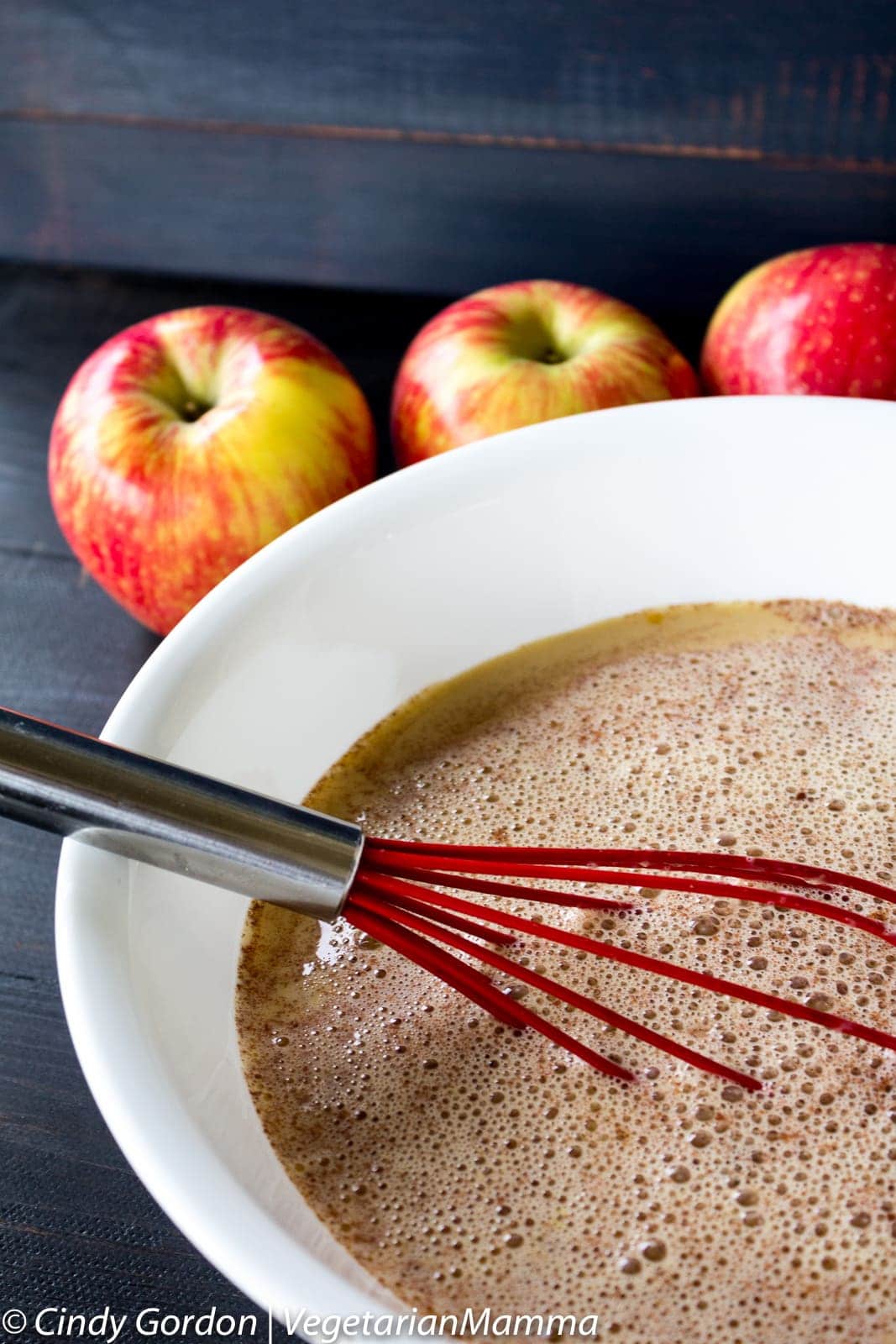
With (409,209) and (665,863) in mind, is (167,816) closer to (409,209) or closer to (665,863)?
(665,863)

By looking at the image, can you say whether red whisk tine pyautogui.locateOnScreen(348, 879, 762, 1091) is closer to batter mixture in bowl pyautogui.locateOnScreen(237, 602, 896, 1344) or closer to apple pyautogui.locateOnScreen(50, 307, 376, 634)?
batter mixture in bowl pyautogui.locateOnScreen(237, 602, 896, 1344)

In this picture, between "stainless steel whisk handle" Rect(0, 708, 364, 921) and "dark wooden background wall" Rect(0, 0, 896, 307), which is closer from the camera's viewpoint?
"stainless steel whisk handle" Rect(0, 708, 364, 921)

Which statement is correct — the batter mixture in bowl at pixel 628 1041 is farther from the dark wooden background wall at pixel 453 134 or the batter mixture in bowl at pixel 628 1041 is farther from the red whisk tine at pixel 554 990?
the dark wooden background wall at pixel 453 134

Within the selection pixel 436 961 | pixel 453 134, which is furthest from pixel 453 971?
pixel 453 134

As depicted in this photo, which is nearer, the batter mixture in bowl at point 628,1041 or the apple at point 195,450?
the batter mixture in bowl at point 628,1041

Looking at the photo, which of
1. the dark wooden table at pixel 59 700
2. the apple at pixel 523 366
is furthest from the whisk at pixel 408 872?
the apple at pixel 523 366

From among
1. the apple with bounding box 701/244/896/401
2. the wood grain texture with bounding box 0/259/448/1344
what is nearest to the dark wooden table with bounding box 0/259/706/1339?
the wood grain texture with bounding box 0/259/448/1344

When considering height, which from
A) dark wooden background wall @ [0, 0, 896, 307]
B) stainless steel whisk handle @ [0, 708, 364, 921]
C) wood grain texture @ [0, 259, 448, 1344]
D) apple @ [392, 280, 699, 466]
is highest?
dark wooden background wall @ [0, 0, 896, 307]
